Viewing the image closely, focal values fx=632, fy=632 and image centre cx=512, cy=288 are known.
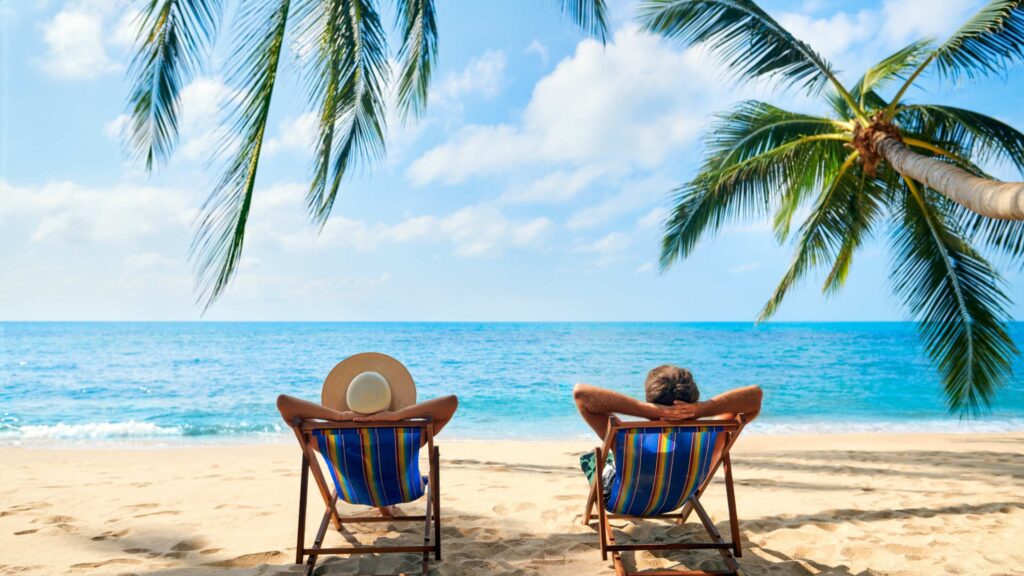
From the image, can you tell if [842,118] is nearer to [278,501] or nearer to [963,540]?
[963,540]

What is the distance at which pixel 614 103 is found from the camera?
8.38 meters

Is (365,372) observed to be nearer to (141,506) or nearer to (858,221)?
(141,506)

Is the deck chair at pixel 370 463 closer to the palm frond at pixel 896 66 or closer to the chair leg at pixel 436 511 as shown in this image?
the chair leg at pixel 436 511

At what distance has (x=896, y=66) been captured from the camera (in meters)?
5.87

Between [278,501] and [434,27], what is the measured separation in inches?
140

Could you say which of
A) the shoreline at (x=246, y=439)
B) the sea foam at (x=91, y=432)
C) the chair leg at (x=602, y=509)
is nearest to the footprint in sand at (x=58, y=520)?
the chair leg at (x=602, y=509)

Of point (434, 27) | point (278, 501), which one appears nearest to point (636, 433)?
point (278, 501)

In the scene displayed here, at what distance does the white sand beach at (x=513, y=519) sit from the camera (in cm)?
287

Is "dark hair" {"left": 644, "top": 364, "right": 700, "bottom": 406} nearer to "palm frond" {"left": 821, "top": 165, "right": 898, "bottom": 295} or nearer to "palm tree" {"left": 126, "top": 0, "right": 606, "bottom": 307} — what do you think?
"palm tree" {"left": 126, "top": 0, "right": 606, "bottom": 307}

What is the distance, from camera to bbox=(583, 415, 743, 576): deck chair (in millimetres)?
2525

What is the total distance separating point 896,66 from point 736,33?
5.67ft

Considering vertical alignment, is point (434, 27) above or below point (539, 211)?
below

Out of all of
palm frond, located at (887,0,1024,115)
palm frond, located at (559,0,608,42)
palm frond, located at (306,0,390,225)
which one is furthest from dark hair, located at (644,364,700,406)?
palm frond, located at (887,0,1024,115)

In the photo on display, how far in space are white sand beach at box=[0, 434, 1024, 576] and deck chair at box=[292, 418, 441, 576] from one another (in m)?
0.18
